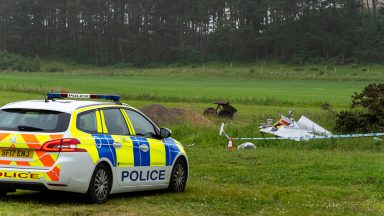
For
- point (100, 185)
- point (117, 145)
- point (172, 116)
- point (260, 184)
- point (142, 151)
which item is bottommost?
point (172, 116)

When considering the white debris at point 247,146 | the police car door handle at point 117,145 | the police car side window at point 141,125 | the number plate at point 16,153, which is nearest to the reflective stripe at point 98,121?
the police car door handle at point 117,145

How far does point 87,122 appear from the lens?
10922 mm

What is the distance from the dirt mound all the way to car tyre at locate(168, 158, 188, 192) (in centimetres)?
1437

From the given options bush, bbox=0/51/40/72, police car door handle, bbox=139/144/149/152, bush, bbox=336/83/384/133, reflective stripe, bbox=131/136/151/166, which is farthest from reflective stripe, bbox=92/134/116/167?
bush, bbox=0/51/40/72

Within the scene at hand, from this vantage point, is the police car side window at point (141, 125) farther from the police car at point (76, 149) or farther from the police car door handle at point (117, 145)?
the police car door handle at point (117, 145)

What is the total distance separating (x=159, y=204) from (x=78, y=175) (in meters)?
1.47

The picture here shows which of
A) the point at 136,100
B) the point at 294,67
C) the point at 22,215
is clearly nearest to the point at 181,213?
the point at 22,215

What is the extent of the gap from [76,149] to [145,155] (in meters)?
1.90

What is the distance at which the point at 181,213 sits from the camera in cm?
1020

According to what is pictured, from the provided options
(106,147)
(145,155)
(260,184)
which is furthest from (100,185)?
(260,184)

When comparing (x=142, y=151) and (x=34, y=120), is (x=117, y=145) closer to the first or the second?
(x=142, y=151)

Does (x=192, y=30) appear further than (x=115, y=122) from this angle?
Yes

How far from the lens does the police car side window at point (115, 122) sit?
11359 mm

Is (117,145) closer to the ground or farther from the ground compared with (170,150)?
farther from the ground
